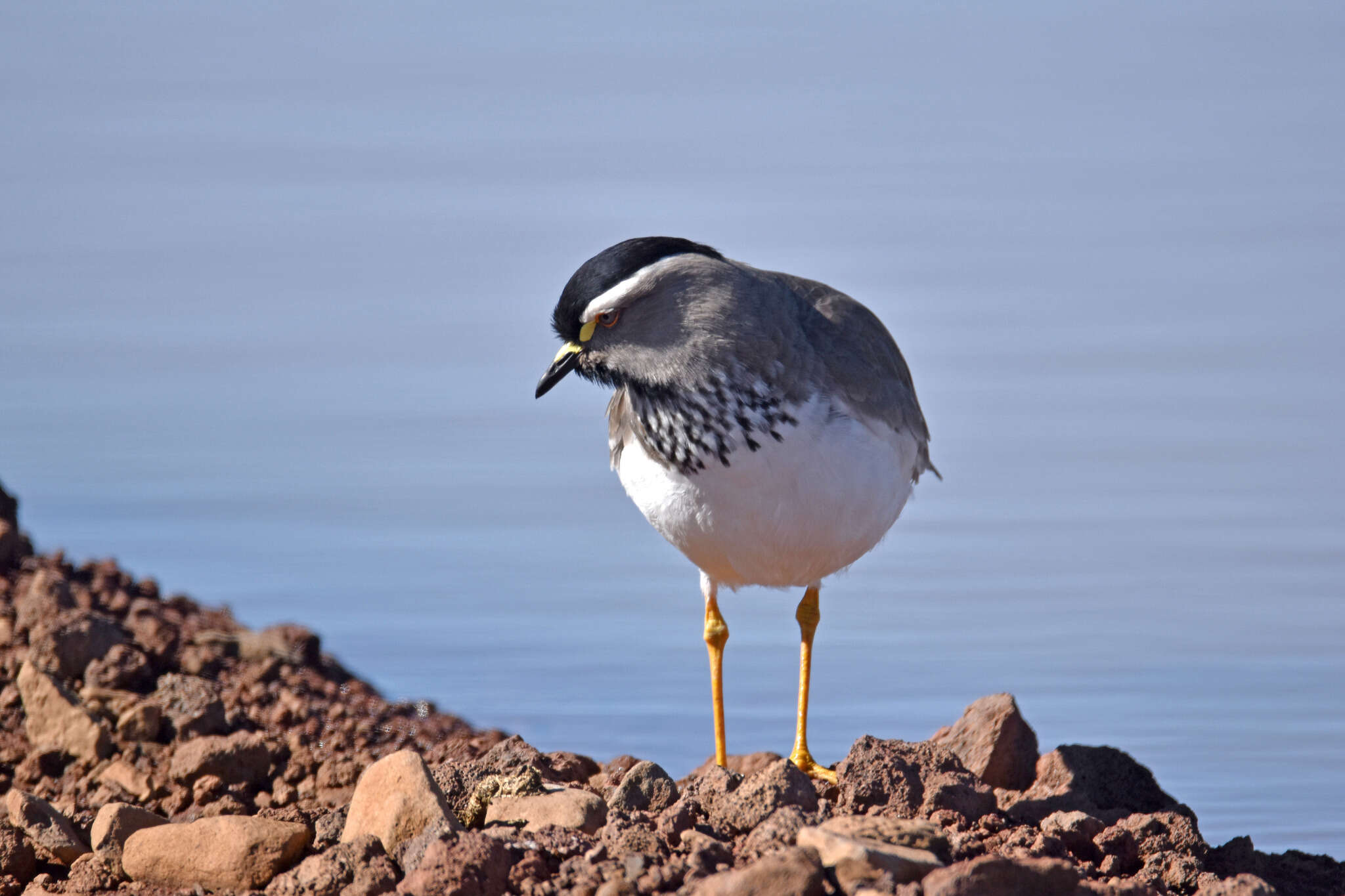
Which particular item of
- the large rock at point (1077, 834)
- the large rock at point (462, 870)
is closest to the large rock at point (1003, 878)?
the large rock at point (1077, 834)

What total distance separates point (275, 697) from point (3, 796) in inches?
61.2

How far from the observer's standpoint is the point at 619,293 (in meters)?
5.60

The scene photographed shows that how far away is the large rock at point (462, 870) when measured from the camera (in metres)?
4.05

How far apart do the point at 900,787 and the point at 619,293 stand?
212 cm

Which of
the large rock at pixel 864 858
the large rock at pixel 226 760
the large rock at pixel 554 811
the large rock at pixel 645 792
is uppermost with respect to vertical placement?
the large rock at pixel 226 760

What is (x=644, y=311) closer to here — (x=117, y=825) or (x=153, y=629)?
(x=117, y=825)

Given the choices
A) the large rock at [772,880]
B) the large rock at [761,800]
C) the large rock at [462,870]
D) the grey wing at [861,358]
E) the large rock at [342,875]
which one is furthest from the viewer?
the grey wing at [861,358]

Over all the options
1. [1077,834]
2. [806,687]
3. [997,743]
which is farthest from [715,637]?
[1077,834]

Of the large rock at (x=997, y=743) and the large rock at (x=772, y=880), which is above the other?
the large rock at (x=997, y=743)

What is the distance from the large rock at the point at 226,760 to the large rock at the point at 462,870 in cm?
251

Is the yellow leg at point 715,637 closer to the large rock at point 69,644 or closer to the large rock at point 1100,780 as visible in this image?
the large rock at point 1100,780

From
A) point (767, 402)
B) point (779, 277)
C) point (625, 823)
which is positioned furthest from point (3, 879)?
point (779, 277)

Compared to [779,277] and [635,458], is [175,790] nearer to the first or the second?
[635,458]

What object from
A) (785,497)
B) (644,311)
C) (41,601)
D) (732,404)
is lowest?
(785,497)
